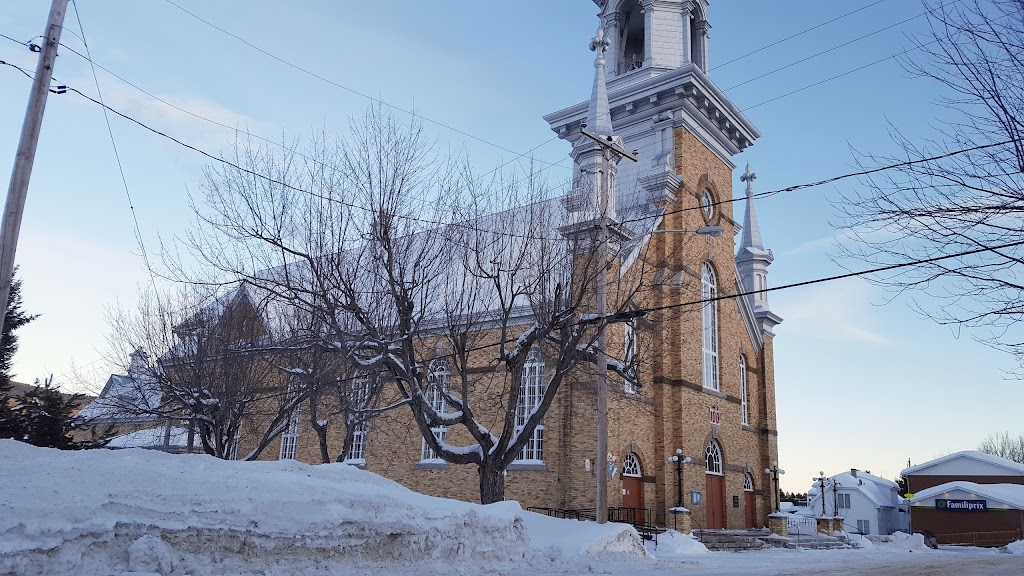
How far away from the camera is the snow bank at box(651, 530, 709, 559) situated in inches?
785

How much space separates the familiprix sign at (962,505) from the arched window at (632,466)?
30112 mm

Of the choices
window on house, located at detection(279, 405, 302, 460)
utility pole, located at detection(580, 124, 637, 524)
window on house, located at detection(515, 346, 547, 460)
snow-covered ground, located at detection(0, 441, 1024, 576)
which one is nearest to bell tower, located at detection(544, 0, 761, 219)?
window on house, located at detection(515, 346, 547, 460)

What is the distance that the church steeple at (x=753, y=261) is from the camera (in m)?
35.7

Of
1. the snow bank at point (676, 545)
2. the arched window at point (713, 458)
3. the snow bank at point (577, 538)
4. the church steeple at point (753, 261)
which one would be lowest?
the snow bank at point (676, 545)

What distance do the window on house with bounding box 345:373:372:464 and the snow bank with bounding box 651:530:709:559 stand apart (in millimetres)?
9023

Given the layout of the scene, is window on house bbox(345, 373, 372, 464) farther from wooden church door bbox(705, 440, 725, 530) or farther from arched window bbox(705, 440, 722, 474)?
arched window bbox(705, 440, 722, 474)

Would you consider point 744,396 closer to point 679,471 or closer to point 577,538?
point 679,471

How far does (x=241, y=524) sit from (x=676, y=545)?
48.4 ft

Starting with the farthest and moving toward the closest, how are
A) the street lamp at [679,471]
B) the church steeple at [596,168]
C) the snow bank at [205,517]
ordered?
the street lamp at [679,471]
the church steeple at [596,168]
the snow bank at [205,517]

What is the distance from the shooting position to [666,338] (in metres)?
27.0

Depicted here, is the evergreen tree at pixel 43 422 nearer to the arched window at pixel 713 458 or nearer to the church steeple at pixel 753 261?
the arched window at pixel 713 458

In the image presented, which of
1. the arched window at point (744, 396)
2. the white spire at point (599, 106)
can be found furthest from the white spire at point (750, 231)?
the white spire at point (599, 106)

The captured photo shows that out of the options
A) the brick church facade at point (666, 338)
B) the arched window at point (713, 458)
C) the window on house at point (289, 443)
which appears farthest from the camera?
the window on house at point (289, 443)

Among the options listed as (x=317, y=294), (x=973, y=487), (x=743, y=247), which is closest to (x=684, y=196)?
(x=743, y=247)
